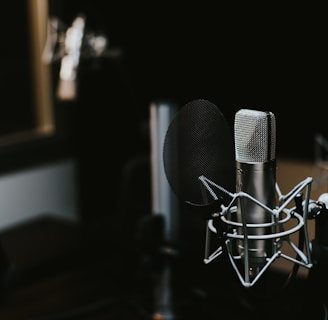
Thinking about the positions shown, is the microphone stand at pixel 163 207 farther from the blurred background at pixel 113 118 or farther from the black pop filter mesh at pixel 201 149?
the black pop filter mesh at pixel 201 149

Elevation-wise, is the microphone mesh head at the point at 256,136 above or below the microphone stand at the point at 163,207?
above

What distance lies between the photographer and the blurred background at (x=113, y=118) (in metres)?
1.87

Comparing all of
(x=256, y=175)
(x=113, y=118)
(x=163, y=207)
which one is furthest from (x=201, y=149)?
(x=113, y=118)

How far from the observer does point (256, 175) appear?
77cm

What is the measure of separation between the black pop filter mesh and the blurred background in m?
0.84

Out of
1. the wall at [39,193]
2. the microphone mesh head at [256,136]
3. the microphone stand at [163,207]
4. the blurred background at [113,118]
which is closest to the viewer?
the microphone mesh head at [256,136]

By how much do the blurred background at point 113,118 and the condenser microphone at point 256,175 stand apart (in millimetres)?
928

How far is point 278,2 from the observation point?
2.29m

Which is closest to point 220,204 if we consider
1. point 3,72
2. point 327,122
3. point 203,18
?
point 327,122

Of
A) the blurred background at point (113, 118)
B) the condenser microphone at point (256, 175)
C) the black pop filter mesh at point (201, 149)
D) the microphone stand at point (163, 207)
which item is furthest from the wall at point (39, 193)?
the condenser microphone at point (256, 175)

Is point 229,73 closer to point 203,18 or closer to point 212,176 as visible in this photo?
point 203,18

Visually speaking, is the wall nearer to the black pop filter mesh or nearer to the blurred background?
the blurred background

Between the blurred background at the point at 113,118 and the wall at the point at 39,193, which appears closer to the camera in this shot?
the blurred background at the point at 113,118

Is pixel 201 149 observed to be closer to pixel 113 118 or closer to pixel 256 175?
pixel 256 175
